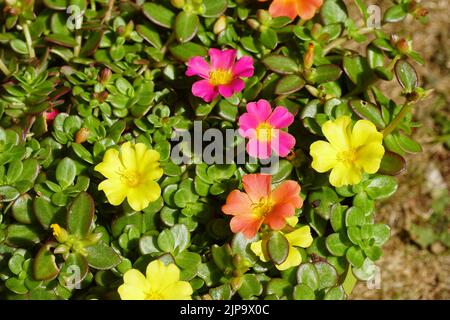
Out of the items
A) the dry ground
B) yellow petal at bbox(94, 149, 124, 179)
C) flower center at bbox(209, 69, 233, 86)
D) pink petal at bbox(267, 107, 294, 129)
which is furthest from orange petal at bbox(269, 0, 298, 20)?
the dry ground

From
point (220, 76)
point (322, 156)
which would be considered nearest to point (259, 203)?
point (322, 156)

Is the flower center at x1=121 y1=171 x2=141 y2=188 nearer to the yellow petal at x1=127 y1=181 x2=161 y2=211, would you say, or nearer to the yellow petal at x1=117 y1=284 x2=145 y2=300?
the yellow petal at x1=127 y1=181 x2=161 y2=211

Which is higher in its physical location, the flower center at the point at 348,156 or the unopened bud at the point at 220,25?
the unopened bud at the point at 220,25

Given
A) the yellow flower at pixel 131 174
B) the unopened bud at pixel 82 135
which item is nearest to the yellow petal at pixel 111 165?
the yellow flower at pixel 131 174

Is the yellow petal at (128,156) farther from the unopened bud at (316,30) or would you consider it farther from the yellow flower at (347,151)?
the unopened bud at (316,30)

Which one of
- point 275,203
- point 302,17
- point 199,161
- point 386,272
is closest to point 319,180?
point 275,203

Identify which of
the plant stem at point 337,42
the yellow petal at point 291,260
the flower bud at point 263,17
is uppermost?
the flower bud at point 263,17

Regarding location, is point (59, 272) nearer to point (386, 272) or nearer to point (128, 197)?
point (128, 197)
